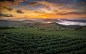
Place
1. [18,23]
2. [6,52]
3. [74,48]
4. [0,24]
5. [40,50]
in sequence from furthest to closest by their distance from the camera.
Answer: [18,23] → [0,24] → [74,48] → [40,50] → [6,52]

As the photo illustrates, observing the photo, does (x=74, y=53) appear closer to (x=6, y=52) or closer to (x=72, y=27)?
(x=6, y=52)

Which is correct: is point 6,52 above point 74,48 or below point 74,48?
above

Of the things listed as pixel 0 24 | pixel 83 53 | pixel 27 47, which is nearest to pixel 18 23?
pixel 0 24

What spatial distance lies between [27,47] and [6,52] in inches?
187

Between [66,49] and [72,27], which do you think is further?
[72,27]

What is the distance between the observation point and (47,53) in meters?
11.9

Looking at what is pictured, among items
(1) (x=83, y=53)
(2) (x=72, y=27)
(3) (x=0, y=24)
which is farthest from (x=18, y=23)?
(1) (x=83, y=53)

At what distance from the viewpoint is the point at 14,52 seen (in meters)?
12.4

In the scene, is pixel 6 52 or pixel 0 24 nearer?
pixel 6 52

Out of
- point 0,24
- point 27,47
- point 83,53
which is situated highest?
point 0,24

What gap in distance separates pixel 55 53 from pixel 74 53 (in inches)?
170

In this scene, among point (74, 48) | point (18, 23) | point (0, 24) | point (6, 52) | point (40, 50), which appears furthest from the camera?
point (18, 23)

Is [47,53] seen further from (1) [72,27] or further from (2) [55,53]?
(1) [72,27]

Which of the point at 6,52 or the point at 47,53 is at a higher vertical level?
the point at 6,52
